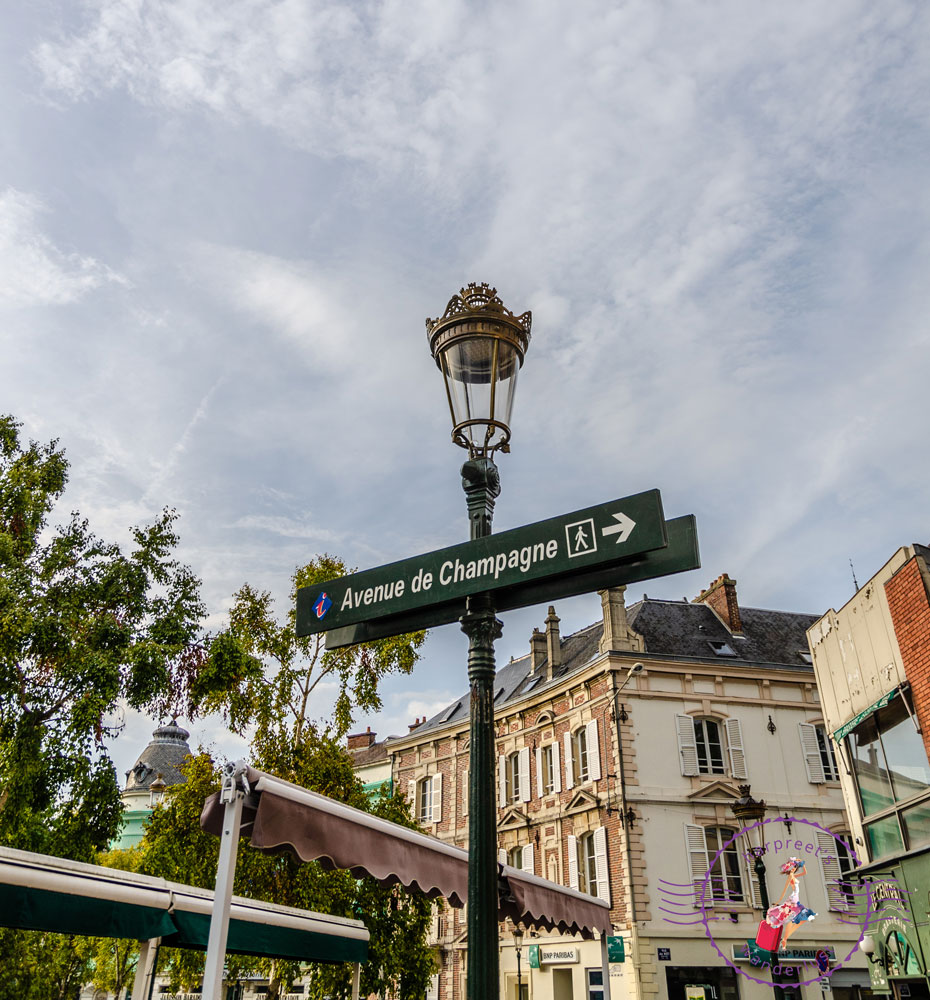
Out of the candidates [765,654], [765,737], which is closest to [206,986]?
[765,737]

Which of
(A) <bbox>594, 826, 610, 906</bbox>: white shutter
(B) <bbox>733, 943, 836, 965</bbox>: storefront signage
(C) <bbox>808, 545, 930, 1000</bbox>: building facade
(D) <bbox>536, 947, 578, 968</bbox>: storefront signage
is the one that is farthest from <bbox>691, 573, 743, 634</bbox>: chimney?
(C) <bbox>808, 545, 930, 1000</bbox>: building facade

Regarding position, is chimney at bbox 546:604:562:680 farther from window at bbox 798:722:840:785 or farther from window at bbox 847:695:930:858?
window at bbox 847:695:930:858

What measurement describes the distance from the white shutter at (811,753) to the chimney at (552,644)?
837 cm

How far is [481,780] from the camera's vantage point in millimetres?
3551

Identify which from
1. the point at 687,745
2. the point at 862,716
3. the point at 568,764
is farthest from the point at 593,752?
the point at 862,716

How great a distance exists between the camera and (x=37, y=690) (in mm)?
9812

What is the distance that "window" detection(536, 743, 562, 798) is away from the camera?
27.2 metres

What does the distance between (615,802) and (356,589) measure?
21947 mm

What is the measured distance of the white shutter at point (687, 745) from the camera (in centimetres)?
2448

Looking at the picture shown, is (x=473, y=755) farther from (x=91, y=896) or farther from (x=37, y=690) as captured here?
(x=37, y=690)

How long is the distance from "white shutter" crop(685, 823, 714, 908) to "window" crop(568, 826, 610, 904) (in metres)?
2.33

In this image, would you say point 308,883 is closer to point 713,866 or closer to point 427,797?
point 713,866

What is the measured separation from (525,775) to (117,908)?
24358mm

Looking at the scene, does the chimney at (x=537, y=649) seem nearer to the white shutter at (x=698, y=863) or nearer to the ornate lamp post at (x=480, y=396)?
the white shutter at (x=698, y=863)
